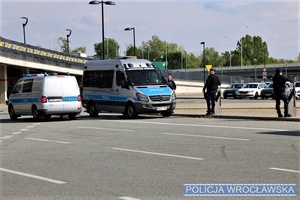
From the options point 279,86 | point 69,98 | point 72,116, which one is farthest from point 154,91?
point 279,86

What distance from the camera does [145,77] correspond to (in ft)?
87.4

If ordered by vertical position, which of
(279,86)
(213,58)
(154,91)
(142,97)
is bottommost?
(142,97)

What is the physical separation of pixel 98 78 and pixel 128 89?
2926mm

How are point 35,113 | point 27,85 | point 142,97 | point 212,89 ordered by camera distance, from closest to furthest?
point 212,89 → point 142,97 → point 35,113 → point 27,85

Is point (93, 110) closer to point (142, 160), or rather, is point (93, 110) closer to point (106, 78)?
point (106, 78)

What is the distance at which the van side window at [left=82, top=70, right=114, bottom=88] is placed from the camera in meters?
27.7

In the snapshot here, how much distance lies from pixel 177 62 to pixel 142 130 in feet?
552

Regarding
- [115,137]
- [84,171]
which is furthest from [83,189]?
[115,137]

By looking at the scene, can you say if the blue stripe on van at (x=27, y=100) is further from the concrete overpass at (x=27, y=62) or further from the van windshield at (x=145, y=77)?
the concrete overpass at (x=27, y=62)

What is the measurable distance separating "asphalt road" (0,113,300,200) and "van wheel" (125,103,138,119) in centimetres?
575

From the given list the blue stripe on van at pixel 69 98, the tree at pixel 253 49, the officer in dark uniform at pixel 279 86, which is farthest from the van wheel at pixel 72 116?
the tree at pixel 253 49

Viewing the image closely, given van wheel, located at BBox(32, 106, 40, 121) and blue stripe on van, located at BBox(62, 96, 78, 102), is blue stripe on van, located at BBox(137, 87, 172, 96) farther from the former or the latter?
A: van wheel, located at BBox(32, 106, 40, 121)

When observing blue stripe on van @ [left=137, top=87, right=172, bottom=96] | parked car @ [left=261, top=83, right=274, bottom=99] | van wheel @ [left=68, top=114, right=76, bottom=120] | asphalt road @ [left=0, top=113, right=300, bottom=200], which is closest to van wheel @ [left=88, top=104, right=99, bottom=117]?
van wheel @ [left=68, top=114, right=76, bottom=120]

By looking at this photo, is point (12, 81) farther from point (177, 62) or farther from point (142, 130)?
point (177, 62)
